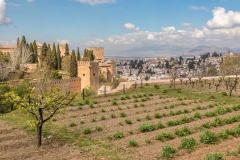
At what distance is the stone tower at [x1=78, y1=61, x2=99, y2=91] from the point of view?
117ft

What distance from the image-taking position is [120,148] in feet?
28.2

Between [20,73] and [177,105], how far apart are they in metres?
31.1

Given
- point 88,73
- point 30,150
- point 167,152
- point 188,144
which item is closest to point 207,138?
point 188,144

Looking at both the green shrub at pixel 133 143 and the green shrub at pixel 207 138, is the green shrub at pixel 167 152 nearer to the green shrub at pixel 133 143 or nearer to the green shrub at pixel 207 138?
the green shrub at pixel 133 143

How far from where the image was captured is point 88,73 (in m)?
35.7

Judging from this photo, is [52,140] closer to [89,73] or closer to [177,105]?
[177,105]

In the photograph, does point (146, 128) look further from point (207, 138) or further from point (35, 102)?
point (35, 102)

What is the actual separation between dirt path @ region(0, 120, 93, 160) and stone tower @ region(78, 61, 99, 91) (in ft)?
85.0

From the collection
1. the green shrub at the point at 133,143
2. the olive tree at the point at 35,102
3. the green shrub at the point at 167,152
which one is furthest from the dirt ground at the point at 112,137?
the olive tree at the point at 35,102

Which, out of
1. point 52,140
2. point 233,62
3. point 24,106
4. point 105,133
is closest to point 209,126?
point 105,133

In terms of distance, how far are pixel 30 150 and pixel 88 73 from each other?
27624 mm

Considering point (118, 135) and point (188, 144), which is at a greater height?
point (188, 144)

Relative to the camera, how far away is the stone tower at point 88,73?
35575 mm

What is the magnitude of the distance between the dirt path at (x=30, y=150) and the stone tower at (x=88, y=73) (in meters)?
25.9
